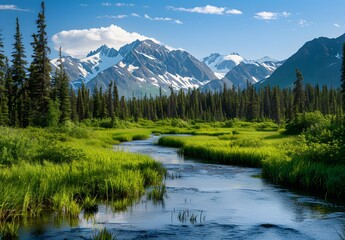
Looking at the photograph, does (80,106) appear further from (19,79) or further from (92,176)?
(92,176)

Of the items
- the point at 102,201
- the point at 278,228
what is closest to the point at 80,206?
the point at 102,201

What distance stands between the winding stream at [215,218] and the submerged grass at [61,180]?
889 mm

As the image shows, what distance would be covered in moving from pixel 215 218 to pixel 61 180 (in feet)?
23.2

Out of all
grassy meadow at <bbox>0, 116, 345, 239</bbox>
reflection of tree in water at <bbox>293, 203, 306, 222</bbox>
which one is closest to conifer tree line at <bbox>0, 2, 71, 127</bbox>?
grassy meadow at <bbox>0, 116, 345, 239</bbox>

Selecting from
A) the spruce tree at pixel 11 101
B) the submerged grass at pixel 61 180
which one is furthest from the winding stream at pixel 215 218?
the spruce tree at pixel 11 101

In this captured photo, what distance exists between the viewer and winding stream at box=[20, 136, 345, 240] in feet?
43.7

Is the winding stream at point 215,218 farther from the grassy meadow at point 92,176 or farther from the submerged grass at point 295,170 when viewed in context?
the submerged grass at point 295,170

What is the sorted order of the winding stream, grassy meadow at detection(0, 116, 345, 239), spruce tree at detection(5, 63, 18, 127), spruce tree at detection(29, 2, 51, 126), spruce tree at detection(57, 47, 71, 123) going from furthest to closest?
spruce tree at detection(5, 63, 18, 127) → spruce tree at detection(57, 47, 71, 123) → spruce tree at detection(29, 2, 51, 126) → grassy meadow at detection(0, 116, 345, 239) → the winding stream

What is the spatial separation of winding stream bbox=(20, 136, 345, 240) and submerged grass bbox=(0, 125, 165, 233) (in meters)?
0.89

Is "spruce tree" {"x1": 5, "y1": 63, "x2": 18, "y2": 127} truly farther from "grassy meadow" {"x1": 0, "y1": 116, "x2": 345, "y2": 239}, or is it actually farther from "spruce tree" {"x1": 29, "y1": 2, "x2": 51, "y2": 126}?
"grassy meadow" {"x1": 0, "y1": 116, "x2": 345, "y2": 239}

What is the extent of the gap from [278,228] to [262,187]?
24.8ft

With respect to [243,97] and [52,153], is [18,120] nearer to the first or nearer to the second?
[52,153]

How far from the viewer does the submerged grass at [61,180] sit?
15.0 meters

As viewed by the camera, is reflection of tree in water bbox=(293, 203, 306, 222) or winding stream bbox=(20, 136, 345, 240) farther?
reflection of tree in water bbox=(293, 203, 306, 222)
